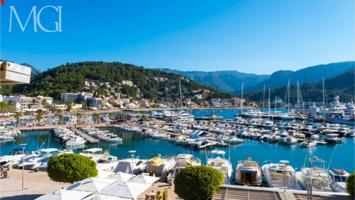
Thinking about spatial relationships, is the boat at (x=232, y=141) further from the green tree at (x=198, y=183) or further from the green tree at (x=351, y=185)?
the green tree at (x=198, y=183)

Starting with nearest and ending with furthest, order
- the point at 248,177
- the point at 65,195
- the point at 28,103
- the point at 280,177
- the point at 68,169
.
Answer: the point at 65,195, the point at 68,169, the point at 248,177, the point at 280,177, the point at 28,103

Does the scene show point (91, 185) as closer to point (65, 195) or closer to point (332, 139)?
point (65, 195)

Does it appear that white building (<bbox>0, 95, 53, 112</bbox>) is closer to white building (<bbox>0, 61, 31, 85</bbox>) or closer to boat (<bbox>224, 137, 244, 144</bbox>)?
boat (<bbox>224, 137, 244, 144</bbox>)

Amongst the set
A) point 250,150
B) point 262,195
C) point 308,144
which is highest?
point 262,195

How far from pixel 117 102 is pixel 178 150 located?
9916cm

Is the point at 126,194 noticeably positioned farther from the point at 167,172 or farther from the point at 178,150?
the point at 178,150

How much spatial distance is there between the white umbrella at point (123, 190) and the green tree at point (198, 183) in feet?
5.27

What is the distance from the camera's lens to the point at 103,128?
6612cm

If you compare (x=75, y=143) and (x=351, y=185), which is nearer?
(x=351, y=185)

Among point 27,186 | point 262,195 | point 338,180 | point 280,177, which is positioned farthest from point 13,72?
point 338,180

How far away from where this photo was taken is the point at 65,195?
11773mm

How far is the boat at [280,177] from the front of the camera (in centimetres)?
2047

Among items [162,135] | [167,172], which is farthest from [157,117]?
[167,172]

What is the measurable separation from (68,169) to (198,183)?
19.2 ft
